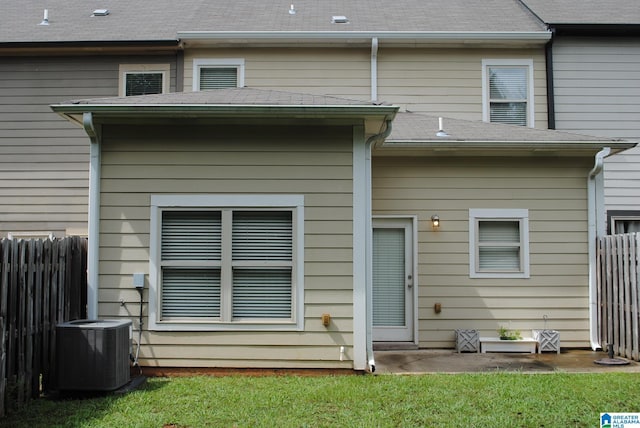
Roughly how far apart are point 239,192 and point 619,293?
17.3 feet

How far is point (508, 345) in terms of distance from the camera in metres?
8.56

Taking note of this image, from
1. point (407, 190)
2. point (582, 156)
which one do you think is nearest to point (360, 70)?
point (407, 190)

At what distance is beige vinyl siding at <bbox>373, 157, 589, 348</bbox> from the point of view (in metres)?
8.77

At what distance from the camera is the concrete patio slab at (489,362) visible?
23.6 feet

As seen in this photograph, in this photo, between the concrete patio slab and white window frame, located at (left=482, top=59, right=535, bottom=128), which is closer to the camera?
the concrete patio slab

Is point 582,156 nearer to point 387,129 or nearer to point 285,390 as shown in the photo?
point 387,129

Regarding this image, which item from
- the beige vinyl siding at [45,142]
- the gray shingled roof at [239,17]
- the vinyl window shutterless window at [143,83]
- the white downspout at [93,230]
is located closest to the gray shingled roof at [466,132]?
the gray shingled roof at [239,17]

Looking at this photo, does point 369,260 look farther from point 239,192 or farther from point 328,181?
point 239,192

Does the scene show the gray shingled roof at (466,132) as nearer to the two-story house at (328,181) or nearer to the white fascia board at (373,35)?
the two-story house at (328,181)

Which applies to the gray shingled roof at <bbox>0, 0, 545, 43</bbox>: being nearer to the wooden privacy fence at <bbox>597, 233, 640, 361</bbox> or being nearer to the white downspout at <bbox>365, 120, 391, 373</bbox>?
the wooden privacy fence at <bbox>597, 233, 640, 361</bbox>

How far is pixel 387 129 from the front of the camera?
6.97m

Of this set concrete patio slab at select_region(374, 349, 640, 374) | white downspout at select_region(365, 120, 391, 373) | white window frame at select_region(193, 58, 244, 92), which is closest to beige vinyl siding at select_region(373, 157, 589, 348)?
concrete patio slab at select_region(374, 349, 640, 374)

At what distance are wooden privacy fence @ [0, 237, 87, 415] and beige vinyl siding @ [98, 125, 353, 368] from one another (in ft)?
1.36

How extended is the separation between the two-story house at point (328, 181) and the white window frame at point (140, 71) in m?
0.03
